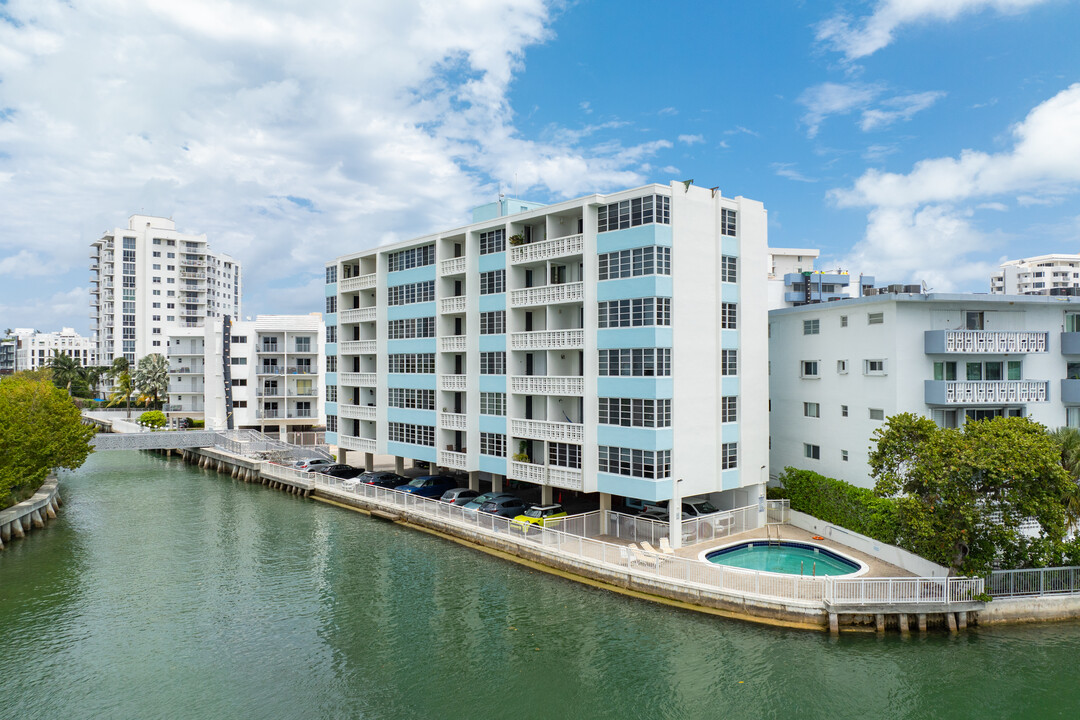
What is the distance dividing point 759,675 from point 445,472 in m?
40.2

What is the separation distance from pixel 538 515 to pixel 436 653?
15.6m

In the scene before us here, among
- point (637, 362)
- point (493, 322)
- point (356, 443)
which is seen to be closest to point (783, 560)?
point (637, 362)

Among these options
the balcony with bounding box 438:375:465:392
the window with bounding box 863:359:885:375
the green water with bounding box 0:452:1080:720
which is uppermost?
the window with bounding box 863:359:885:375

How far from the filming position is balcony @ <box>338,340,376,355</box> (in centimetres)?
6016

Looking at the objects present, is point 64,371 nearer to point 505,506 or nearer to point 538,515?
point 505,506

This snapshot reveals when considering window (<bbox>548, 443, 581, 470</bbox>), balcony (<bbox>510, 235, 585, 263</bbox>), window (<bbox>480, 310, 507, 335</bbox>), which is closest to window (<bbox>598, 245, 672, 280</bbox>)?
balcony (<bbox>510, 235, 585, 263</bbox>)

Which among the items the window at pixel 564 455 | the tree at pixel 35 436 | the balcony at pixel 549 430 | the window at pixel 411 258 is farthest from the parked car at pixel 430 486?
the tree at pixel 35 436

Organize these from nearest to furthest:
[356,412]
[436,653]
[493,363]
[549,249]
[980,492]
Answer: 1. [436,653]
2. [980,492]
3. [549,249]
4. [493,363]
5. [356,412]

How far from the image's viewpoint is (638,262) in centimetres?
3806

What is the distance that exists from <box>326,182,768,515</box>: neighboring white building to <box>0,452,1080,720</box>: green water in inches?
345

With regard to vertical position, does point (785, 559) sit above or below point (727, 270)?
below

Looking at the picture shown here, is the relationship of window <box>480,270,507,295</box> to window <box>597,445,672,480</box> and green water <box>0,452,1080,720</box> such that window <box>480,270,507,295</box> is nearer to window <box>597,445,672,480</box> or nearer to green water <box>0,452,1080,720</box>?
window <box>597,445,672,480</box>

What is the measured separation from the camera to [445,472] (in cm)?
6162

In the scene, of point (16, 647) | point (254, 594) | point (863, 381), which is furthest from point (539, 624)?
point (863, 381)
